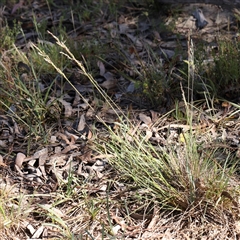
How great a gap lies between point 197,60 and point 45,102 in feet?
3.56

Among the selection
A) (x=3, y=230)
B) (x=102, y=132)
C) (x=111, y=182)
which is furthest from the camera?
(x=102, y=132)

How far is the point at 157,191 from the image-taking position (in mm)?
2727

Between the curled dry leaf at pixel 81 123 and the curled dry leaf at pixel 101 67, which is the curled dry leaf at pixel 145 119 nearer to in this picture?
the curled dry leaf at pixel 81 123

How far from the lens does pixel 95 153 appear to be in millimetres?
3117

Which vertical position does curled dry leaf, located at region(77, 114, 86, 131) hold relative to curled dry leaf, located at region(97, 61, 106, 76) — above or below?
below

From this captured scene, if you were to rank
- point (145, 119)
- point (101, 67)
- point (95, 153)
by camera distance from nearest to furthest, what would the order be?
1. point (95, 153)
2. point (145, 119)
3. point (101, 67)

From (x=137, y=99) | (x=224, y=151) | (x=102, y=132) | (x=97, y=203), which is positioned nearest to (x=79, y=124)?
(x=102, y=132)

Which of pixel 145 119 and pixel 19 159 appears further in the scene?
pixel 145 119

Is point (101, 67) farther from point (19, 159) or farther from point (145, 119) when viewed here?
point (19, 159)

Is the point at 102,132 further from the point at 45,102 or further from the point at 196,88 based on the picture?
the point at 196,88

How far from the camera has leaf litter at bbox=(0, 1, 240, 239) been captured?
2660 millimetres

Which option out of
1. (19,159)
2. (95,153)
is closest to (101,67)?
(95,153)

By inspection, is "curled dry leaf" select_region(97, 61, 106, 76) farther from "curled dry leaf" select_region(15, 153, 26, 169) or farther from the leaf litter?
"curled dry leaf" select_region(15, 153, 26, 169)

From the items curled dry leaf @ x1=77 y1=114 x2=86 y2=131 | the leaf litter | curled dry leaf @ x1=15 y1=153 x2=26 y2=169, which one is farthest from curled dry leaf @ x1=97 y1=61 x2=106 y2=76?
curled dry leaf @ x1=15 y1=153 x2=26 y2=169
